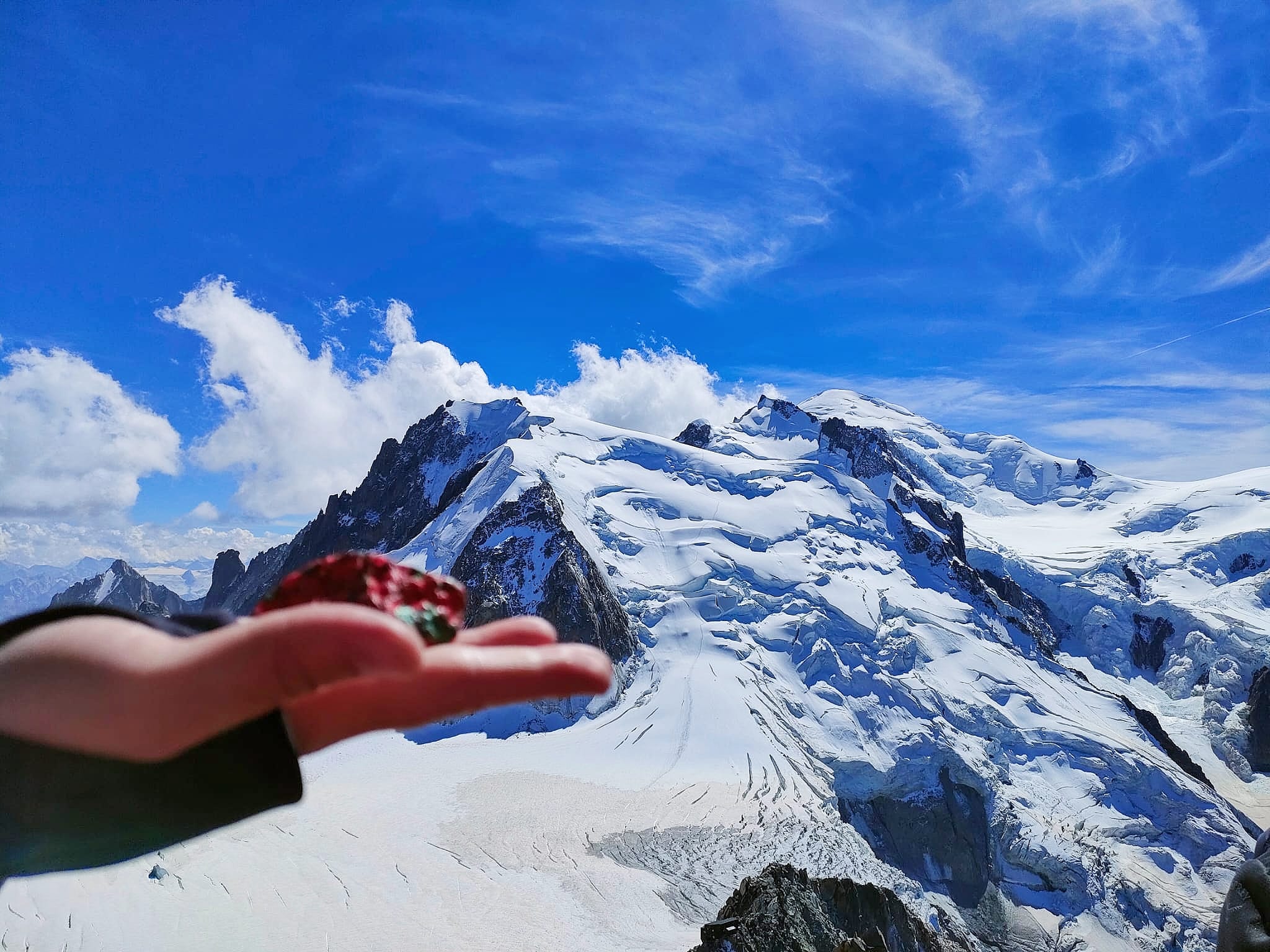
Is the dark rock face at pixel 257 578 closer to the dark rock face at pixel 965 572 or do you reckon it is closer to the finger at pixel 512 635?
the dark rock face at pixel 965 572

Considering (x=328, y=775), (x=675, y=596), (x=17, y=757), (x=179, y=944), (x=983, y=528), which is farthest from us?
(x=983, y=528)

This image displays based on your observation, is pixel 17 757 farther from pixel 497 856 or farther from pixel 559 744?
pixel 559 744

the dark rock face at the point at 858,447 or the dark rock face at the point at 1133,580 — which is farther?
the dark rock face at the point at 1133,580

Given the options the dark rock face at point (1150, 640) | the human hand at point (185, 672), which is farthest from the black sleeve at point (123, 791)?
the dark rock face at point (1150, 640)

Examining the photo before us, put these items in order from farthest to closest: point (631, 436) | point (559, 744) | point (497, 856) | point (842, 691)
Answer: point (631, 436), point (842, 691), point (559, 744), point (497, 856)

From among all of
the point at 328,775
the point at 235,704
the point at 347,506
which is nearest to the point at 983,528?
the point at 347,506

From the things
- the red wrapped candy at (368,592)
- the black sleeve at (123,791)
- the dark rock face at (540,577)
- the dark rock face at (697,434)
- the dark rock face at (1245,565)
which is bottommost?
the black sleeve at (123,791)
